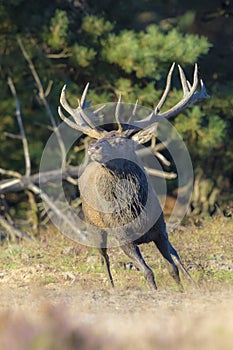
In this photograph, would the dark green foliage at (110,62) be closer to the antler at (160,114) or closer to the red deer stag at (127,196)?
the antler at (160,114)

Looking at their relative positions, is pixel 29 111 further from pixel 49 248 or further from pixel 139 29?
pixel 49 248

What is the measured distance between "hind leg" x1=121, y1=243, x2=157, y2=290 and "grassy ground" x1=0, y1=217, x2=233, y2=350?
168 millimetres

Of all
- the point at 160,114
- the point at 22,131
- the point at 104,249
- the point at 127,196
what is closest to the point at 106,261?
the point at 104,249

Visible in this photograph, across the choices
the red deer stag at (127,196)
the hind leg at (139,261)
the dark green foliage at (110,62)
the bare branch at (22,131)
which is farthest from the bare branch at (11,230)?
the hind leg at (139,261)

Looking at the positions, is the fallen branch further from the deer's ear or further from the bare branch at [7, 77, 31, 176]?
the deer's ear

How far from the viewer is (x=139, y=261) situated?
863 centimetres

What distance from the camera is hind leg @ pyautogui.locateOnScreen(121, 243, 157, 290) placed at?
8.41 m

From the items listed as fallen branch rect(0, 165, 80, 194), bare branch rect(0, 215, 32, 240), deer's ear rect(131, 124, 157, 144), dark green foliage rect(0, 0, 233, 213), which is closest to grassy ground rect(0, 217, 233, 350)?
bare branch rect(0, 215, 32, 240)

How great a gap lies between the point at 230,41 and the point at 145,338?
48.2 ft

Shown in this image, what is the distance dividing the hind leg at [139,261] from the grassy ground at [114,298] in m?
0.17

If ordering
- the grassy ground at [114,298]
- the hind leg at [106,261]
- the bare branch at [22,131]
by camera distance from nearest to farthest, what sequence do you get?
the grassy ground at [114,298], the hind leg at [106,261], the bare branch at [22,131]

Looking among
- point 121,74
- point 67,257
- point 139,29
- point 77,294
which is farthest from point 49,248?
point 139,29

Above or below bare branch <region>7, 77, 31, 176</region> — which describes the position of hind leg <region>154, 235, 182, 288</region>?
below

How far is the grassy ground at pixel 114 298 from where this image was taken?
4305 mm
